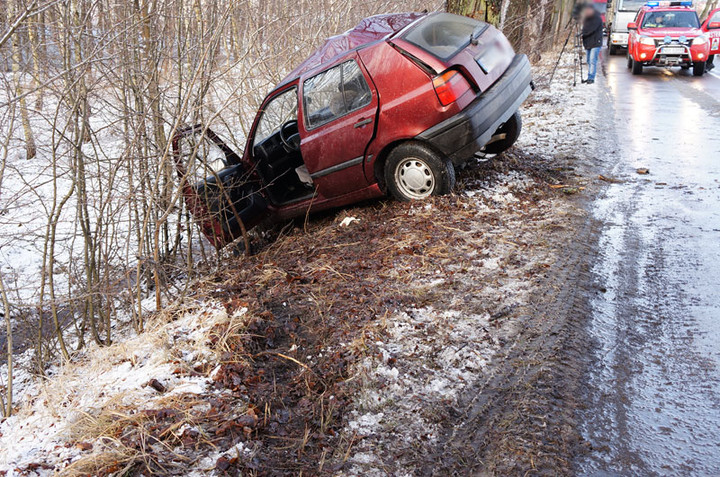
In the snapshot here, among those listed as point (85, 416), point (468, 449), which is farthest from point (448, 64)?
point (85, 416)

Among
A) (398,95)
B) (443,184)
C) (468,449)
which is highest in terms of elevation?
(398,95)

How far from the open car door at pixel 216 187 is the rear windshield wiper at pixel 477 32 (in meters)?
3.14

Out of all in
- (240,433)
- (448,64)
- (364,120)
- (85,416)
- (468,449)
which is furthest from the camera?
(364,120)

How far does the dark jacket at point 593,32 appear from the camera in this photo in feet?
44.4

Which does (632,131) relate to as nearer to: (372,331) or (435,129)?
(435,129)

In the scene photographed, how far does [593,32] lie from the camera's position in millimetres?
13523

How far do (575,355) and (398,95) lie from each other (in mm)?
3371

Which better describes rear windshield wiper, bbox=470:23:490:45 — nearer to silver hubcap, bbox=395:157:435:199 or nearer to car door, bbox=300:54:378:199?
car door, bbox=300:54:378:199

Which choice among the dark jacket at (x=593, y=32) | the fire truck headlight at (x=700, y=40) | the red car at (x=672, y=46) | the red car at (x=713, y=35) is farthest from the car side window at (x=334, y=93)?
the red car at (x=713, y=35)

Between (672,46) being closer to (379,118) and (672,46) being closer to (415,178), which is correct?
(415,178)

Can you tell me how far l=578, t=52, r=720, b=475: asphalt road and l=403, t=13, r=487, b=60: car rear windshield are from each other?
7.66 ft

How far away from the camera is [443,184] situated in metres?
5.81

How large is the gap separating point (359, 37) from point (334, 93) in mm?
707

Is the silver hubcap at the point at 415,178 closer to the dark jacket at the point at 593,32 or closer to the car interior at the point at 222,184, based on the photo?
the car interior at the point at 222,184
